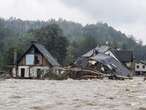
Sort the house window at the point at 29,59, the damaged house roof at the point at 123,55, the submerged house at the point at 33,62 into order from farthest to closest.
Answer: the damaged house roof at the point at 123,55 → the house window at the point at 29,59 → the submerged house at the point at 33,62

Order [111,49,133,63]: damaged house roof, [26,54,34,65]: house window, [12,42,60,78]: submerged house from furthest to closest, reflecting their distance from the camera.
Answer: [111,49,133,63]: damaged house roof → [26,54,34,65]: house window → [12,42,60,78]: submerged house

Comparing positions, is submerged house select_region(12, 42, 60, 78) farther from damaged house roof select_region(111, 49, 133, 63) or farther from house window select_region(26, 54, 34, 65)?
damaged house roof select_region(111, 49, 133, 63)

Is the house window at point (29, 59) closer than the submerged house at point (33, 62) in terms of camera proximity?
No

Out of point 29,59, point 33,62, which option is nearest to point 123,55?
point 33,62

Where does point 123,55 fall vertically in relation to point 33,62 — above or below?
above

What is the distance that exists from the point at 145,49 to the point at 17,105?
179 meters

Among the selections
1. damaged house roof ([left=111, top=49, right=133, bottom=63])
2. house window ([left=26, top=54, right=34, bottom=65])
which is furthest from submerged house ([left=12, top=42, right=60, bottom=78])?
damaged house roof ([left=111, top=49, right=133, bottom=63])

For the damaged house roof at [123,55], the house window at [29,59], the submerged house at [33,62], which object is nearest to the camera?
the submerged house at [33,62]

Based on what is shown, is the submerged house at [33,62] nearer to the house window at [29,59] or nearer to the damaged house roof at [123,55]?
the house window at [29,59]

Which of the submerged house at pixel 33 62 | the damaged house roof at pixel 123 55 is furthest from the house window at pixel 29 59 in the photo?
the damaged house roof at pixel 123 55

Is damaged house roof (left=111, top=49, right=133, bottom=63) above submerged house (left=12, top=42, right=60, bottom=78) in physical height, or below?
above

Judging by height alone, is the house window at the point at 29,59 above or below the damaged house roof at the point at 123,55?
below

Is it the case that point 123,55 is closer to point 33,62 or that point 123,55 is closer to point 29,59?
point 33,62

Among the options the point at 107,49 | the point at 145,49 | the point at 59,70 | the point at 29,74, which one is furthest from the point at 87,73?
the point at 145,49
